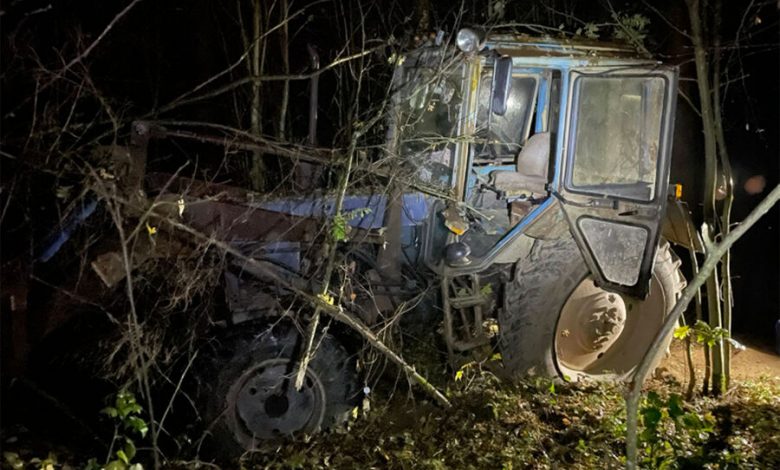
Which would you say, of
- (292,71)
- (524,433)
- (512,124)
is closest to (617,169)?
(512,124)

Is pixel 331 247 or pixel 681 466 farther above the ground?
pixel 331 247

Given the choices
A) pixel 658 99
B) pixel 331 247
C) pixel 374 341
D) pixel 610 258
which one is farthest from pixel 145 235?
pixel 658 99

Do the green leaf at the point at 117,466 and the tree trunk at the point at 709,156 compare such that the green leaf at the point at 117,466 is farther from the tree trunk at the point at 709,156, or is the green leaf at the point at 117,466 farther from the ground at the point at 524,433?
the tree trunk at the point at 709,156

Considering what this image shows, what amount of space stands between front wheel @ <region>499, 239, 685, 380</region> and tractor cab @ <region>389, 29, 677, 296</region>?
204 millimetres

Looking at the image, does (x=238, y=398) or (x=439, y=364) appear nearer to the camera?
(x=238, y=398)

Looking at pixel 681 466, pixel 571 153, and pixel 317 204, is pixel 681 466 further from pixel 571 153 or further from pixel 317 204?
pixel 317 204

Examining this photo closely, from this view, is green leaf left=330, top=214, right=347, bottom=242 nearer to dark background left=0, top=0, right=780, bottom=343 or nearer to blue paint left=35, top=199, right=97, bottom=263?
dark background left=0, top=0, right=780, bottom=343

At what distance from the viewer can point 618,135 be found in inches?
167

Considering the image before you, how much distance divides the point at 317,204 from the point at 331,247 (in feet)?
1.64

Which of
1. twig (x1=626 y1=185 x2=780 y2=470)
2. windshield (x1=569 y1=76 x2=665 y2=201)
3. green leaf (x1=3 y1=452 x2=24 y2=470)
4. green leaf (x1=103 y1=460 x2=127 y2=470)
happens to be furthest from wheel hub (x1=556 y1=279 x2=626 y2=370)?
green leaf (x1=3 y1=452 x2=24 y2=470)

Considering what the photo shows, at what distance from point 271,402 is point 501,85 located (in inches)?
99.6

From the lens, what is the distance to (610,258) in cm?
437

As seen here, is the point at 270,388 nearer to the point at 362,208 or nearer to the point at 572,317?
the point at 362,208

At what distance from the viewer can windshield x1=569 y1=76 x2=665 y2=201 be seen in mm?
4129
